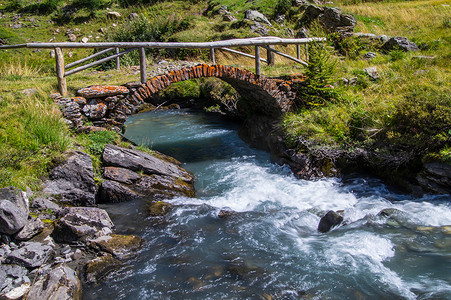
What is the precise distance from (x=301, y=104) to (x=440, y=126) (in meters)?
4.56

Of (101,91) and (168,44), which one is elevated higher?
(168,44)

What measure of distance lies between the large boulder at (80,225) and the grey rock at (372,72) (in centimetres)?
1036

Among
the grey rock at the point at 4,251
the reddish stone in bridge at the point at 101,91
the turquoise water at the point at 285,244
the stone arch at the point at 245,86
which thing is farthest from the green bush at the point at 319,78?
the grey rock at the point at 4,251

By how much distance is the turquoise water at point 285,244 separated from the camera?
5.33 m

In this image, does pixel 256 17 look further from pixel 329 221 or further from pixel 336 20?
pixel 329 221

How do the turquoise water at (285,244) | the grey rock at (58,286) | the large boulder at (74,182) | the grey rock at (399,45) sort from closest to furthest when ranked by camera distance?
the grey rock at (58,286), the turquoise water at (285,244), the large boulder at (74,182), the grey rock at (399,45)

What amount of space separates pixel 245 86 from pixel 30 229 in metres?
8.36

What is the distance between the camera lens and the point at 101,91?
9781mm

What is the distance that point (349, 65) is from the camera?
46.3ft

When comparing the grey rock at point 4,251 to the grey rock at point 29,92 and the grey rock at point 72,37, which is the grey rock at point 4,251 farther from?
the grey rock at point 72,37

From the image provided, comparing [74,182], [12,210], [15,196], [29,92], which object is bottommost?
[74,182]

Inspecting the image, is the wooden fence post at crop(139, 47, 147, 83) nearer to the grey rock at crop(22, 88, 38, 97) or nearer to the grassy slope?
the grassy slope

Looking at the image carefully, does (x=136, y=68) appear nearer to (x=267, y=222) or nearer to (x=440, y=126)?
(x=267, y=222)

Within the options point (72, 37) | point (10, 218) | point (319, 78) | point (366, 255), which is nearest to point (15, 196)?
point (10, 218)
